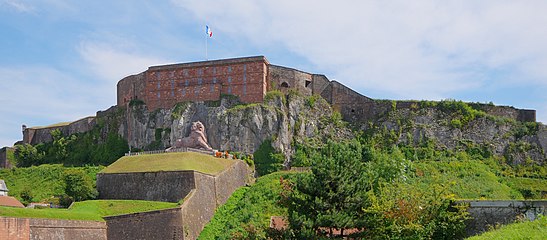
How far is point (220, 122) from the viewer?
56.2 metres

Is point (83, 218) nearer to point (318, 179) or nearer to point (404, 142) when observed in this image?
point (318, 179)

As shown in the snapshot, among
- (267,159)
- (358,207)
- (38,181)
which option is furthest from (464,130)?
(38,181)

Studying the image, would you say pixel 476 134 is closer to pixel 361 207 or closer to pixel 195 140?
pixel 195 140

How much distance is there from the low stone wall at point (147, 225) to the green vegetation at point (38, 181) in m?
10.3

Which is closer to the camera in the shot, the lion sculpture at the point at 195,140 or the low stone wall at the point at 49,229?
the low stone wall at the point at 49,229

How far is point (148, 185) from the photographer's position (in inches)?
1754

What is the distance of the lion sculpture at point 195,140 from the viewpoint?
52.1 meters

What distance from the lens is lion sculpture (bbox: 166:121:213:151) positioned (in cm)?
5212

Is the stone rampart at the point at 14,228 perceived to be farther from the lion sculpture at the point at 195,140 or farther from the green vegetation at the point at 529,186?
the green vegetation at the point at 529,186

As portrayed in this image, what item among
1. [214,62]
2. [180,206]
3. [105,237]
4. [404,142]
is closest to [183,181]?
[180,206]

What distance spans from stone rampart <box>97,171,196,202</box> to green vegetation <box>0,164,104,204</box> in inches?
180

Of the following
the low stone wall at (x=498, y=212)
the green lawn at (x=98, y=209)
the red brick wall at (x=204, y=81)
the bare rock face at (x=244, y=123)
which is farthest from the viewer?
the red brick wall at (x=204, y=81)

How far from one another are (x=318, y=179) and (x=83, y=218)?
1610 cm

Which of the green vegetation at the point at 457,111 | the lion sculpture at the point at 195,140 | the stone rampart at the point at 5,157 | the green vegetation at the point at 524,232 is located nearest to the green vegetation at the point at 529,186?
the green vegetation at the point at 457,111
